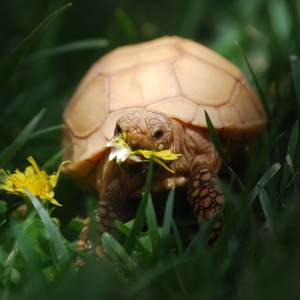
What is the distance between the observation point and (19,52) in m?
1.54

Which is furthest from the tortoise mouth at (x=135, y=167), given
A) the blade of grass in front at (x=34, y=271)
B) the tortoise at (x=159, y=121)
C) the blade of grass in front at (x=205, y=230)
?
the blade of grass in front at (x=34, y=271)

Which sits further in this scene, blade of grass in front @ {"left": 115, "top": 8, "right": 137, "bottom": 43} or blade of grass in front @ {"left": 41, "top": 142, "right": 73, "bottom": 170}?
blade of grass in front @ {"left": 115, "top": 8, "right": 137, "bottom": 43}

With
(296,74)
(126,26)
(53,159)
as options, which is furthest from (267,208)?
(126,26)

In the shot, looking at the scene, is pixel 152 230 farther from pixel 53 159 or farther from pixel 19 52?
pixel 19 52

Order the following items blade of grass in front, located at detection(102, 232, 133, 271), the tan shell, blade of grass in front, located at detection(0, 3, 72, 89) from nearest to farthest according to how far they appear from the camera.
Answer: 1. blade of grass in front, located at detection(102, 232, 133, 271)
2. the tan shell
3. blade of grass in front, located at detection(0, 3, 72, 89)

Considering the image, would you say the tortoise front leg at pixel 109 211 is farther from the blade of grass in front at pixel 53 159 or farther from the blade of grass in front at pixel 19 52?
the blade of grass in front at pixel 19 52

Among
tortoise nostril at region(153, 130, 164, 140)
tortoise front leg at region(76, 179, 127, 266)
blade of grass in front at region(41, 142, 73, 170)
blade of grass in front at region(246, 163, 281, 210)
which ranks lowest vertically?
tortoise front leg at region(76, 179, 127, 266)

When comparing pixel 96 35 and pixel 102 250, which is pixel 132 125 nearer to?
pixel 102 250

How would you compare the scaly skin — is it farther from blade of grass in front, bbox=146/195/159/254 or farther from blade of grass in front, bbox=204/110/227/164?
blade of grass in front, bbox=146/195/159/254

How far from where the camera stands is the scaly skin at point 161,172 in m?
1.17

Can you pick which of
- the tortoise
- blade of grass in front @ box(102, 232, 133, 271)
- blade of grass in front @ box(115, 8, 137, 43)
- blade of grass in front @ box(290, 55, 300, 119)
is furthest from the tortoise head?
blade of grass in front @ box(115, 8, 137, 43)

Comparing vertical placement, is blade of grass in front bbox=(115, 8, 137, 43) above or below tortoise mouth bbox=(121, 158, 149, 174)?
above

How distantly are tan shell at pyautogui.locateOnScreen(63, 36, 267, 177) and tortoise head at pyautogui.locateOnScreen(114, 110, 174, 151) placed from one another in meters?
0.12

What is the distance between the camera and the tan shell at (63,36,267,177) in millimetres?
1362
